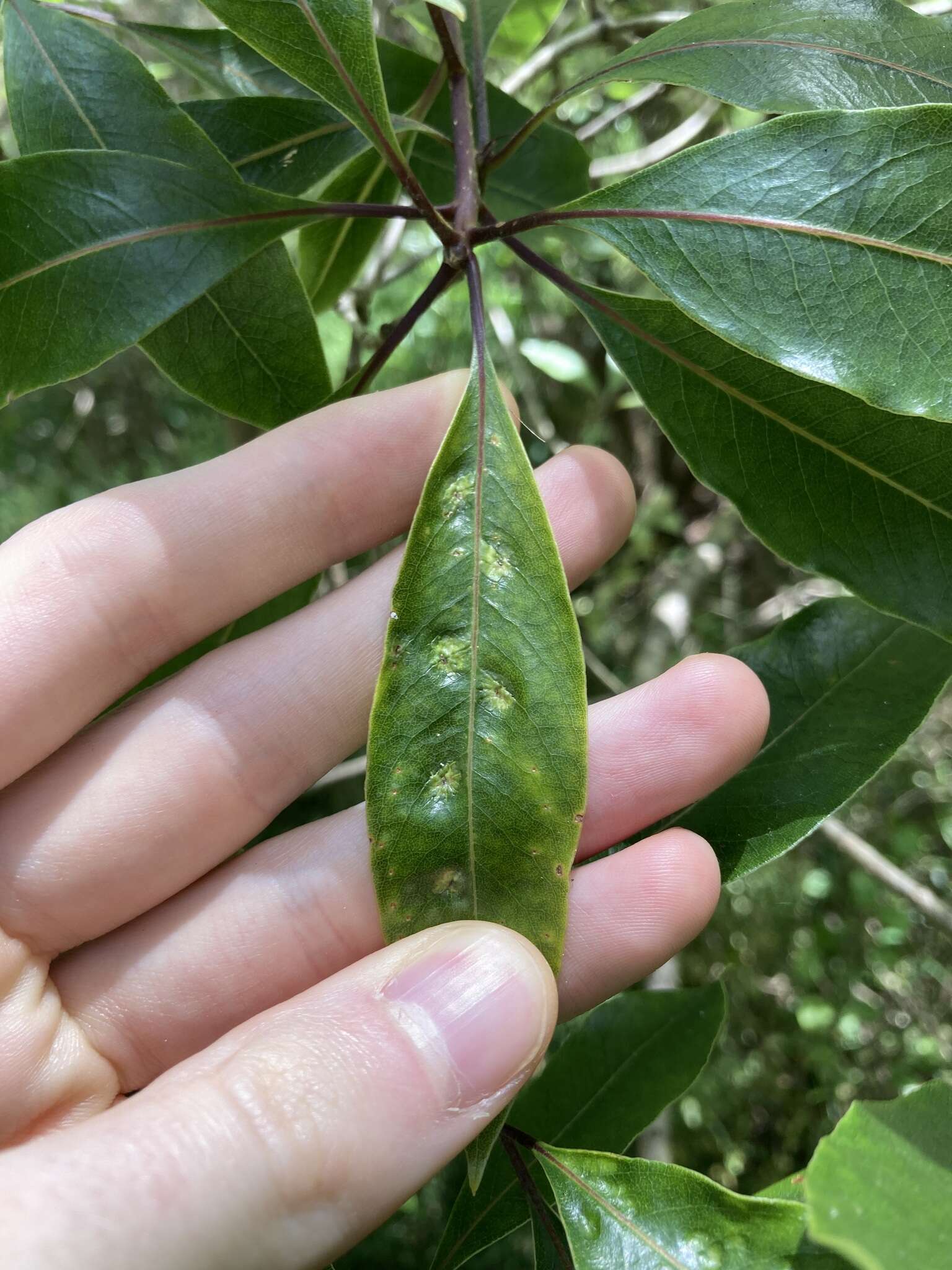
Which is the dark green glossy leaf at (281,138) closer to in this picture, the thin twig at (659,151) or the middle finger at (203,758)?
the middle finger at (203,758)

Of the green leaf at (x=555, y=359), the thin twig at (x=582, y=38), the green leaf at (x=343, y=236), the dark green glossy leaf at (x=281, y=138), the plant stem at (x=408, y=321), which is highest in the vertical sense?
the dark green glossy leaf at (x=281, y=138)

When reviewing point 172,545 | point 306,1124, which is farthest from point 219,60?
point 306,1124

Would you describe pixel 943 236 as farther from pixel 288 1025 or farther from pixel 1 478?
pixel 1 478

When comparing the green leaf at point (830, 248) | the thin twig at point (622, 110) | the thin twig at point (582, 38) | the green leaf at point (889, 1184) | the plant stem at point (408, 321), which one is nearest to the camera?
the green leaf at point (889, 1184)

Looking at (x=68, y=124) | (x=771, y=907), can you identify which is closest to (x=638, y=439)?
(x=771, y=907)

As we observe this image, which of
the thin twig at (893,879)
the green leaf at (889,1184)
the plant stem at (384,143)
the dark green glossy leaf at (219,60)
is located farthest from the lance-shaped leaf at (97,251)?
the thin twig at (893,879)

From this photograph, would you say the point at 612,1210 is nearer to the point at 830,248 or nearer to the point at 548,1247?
the point at 548,1247
